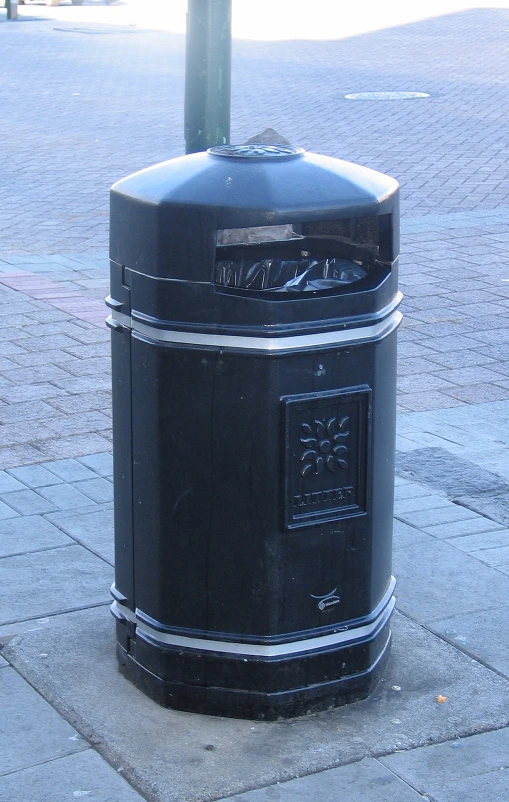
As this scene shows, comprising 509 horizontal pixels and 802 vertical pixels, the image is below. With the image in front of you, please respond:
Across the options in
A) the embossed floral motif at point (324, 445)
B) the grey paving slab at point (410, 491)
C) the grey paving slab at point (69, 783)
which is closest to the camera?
the grey paving slab at point (69, 783)

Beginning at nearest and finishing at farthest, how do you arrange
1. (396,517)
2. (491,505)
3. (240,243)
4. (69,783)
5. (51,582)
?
(69,783) → (240,243) → (51,582) → (396,517) → (491,505)

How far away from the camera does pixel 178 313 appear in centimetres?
301

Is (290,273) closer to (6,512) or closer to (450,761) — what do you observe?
(450,761)

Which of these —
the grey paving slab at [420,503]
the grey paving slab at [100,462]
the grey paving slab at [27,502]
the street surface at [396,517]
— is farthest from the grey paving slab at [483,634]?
the grey paving slab at [100,462]

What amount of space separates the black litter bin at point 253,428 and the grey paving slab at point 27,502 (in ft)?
4.13

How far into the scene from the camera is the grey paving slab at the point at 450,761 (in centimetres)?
292

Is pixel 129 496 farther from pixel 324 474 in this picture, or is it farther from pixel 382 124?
pixel 382 124

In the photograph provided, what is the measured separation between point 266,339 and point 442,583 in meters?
1.48

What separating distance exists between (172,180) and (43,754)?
5.11 feet

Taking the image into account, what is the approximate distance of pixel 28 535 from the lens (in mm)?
4332

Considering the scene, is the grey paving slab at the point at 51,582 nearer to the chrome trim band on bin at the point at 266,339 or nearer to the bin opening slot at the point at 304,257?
the chrome trim band on bin at the point at 266,339

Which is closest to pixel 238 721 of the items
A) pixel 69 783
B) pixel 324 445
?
pixel 69 783

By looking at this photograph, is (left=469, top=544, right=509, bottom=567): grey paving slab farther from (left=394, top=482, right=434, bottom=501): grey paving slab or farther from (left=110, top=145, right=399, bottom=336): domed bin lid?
(left=110, top=145, right=399, bottom=336): domed bin lid

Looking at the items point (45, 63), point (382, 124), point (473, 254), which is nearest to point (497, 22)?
point (45, 63)
